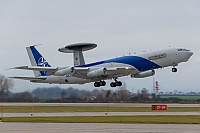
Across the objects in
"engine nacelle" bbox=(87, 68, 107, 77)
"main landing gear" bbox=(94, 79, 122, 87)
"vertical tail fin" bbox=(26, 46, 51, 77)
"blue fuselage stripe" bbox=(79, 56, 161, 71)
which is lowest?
"main landing gear" bbox=(94, 79, 122, 87)

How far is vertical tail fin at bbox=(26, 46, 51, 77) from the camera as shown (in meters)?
75.2

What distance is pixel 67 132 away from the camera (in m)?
27.1

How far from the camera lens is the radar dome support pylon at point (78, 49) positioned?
72.2 m

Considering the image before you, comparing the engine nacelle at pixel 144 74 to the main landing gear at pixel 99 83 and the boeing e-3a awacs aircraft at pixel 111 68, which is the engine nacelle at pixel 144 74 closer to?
the boeing e-3a awacs aircraft at pixel 111 68

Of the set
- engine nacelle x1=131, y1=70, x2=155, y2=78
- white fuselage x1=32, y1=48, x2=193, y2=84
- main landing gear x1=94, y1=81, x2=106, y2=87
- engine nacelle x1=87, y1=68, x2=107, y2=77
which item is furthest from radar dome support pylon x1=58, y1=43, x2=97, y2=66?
engine nacelle x1=131, y1=70, x2=155, y2=78

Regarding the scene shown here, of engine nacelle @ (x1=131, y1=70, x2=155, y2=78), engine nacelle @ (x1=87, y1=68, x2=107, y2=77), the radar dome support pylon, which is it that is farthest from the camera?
the radar dome support pylon

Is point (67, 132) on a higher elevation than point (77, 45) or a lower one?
lower

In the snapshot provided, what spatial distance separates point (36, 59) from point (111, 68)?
56.6 feet

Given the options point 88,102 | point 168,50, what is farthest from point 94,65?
point 88,102

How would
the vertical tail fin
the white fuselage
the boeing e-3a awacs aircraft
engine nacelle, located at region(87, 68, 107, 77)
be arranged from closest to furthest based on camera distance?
1. the white fuselage
2. the boeing e-3a awacs aircraft
3. engine nacelle, located at region(87, 68, 107, 77)
4. the vertical tail fin

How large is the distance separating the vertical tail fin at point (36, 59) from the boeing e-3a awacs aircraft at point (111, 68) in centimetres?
135

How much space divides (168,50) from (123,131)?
118 feet

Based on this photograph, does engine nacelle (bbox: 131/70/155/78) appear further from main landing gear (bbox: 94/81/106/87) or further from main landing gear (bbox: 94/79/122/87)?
main landing gear (bbox: 94/81/106/87)

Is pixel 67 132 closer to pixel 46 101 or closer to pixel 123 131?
pixel 123 131
